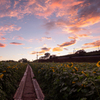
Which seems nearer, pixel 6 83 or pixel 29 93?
pixel 6 83

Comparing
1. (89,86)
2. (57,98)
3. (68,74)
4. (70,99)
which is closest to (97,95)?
(89,86)

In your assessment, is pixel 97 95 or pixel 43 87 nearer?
pixel 97 95

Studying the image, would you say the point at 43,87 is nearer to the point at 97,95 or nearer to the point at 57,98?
the point at 57,98

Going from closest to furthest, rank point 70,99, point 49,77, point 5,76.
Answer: point 70,99
point 5,76
point 49,77

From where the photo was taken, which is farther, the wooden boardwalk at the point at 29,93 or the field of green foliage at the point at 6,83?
the wooden boardwalk at the point at 29,93

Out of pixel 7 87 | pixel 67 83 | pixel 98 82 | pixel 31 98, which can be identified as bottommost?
pixel 31 98

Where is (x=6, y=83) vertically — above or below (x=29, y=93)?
above

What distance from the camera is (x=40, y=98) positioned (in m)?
4.30

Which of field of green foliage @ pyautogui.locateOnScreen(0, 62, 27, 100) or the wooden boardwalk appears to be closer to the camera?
field of green foliage @ pyautogui.locateOnScreen(0, 62, 27, 100)

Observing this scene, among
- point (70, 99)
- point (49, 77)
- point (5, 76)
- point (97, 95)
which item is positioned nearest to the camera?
point (97, 95)

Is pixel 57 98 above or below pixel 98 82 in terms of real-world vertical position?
below

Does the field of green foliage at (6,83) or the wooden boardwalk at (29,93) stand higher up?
the field of green foliage at (6,83)

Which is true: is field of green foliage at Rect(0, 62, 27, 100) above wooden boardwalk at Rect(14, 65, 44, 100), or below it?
above

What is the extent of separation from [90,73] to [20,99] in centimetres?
317
